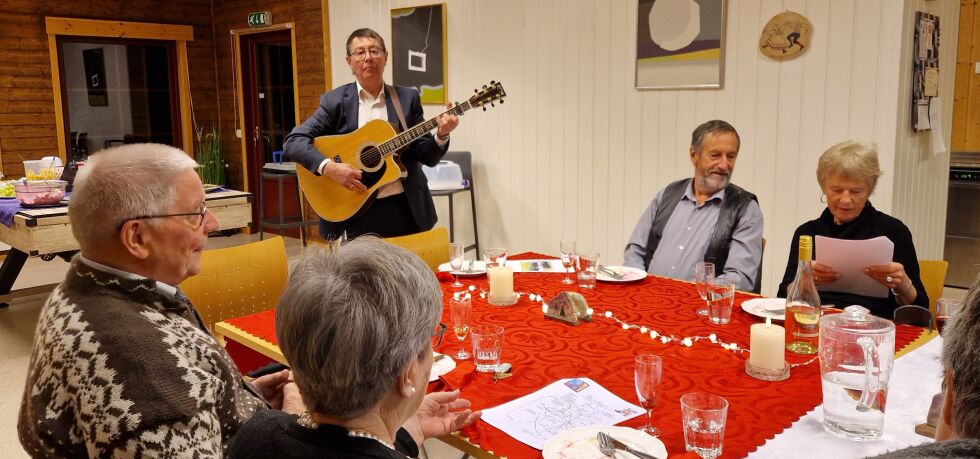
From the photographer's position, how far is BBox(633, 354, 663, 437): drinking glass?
139cm

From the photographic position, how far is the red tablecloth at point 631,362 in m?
1.44

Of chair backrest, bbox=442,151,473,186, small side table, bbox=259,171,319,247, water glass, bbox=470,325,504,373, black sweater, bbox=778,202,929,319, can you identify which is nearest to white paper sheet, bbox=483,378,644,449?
water glass, bbox=470,325,504,373

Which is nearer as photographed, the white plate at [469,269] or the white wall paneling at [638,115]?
the white plate at [469,269]

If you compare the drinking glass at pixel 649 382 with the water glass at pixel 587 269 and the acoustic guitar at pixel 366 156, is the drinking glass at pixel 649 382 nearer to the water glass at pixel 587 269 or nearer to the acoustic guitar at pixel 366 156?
the water glass at pixel 587 269

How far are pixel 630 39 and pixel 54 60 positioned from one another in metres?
5.41

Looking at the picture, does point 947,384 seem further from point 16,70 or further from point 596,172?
point 16,70

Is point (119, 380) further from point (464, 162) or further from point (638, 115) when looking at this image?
point (464, 162)

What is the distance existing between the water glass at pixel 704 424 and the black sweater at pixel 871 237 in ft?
4.12

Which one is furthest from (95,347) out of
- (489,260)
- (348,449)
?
(489,260)

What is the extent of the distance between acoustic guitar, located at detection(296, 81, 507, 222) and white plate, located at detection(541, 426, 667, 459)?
2251mm

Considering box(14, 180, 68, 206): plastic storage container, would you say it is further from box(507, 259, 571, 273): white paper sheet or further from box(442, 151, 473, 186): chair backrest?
box(507, 259, 571, 273): white paper sheet

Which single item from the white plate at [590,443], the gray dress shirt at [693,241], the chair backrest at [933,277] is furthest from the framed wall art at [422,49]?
the white plate at [590,443]

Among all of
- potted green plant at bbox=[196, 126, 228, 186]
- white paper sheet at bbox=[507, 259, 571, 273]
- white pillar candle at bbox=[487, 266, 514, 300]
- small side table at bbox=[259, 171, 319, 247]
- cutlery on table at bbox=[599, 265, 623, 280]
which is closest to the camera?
white pillar candle at bbox=[487, 266, 514, 300]

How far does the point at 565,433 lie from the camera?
138 cm
